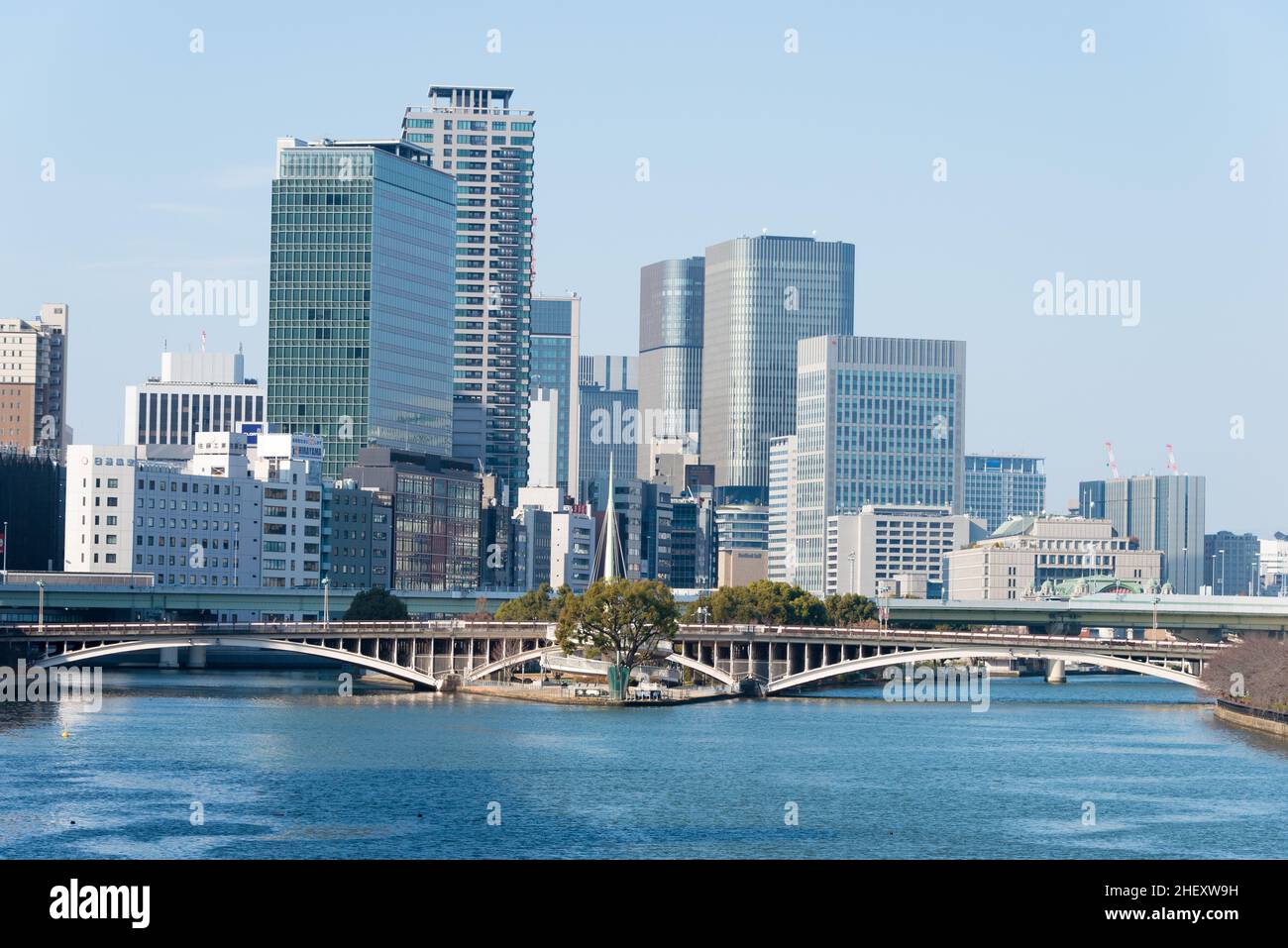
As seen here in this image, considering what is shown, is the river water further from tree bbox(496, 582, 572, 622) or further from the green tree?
the green tree

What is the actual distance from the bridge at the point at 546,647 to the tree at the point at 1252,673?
2310 mm

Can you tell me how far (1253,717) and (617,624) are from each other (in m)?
38.7

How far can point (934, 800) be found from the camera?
7881 cm

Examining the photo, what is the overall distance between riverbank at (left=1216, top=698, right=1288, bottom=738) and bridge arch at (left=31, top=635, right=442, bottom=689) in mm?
47551

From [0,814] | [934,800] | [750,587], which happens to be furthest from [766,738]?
[750,587]

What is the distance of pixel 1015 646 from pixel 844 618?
43982mm

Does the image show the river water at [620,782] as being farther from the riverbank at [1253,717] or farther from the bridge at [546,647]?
the bridge at [546,647]

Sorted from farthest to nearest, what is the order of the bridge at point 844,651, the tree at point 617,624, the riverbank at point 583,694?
the tree at point 617,624 < the bridge at point 844,651 < the riverbank at point 583,694

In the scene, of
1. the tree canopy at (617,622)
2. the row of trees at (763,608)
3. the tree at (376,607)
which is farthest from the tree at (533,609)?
the tree canopy at (617,622)

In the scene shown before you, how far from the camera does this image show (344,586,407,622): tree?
174625 millimetres

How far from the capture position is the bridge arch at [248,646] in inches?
5128

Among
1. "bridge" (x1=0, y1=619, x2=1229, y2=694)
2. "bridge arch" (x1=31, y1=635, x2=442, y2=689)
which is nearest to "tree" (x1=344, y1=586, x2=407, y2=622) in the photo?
"bridge" (x1=0, y1=619, x2=1229, y2=694)
